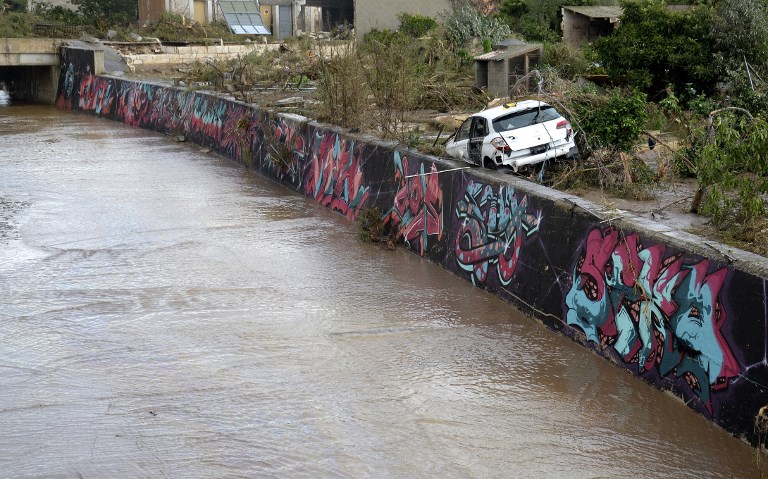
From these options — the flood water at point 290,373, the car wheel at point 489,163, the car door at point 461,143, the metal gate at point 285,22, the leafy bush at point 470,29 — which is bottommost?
the flood water at point 290,373

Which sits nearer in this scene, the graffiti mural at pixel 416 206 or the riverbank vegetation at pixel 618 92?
the riverbank vegetation at pixel 618 92

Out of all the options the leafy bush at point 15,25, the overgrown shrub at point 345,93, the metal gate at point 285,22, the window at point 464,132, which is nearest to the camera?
the window at point 464,132

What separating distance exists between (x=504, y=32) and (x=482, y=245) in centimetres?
2391

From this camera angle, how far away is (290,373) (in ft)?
33.9


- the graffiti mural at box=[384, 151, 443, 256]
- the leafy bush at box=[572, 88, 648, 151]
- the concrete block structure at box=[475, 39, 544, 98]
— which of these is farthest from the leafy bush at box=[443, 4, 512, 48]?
the graffiti mural at box=[384, 151, 443, 256]

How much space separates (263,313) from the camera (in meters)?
12.4

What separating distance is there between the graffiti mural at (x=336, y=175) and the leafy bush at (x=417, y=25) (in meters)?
22.3

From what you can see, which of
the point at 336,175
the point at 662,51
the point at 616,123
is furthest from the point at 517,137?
the point at 662,51

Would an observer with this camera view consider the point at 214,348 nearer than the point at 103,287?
Yes

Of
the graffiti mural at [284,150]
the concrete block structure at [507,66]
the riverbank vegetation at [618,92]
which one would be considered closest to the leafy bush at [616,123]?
the riverbank vegetation at [618,92]

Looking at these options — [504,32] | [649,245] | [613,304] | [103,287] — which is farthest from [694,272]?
[504,32]

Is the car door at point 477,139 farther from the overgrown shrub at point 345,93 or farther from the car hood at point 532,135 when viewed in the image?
the overgrown shrub at point 345,93

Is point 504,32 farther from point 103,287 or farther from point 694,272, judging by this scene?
point 694,272

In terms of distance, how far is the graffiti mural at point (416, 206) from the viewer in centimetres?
1433
